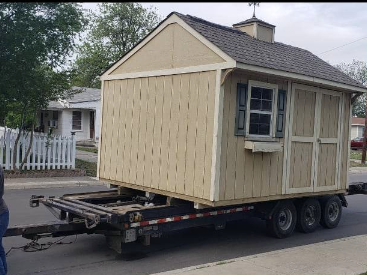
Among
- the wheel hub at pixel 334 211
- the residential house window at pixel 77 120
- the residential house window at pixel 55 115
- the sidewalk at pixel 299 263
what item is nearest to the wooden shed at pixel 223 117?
the wheel hub at pixel 334 211

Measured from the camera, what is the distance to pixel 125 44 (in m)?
49.3

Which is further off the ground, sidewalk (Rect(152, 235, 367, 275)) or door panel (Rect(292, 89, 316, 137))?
door panel (Rect(292, 89, 316, 137))

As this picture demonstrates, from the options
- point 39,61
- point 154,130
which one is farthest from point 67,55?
point 154,130

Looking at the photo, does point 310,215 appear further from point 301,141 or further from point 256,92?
point 256,92

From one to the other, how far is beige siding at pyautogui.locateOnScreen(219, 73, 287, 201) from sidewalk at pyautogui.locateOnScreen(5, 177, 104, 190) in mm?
8760

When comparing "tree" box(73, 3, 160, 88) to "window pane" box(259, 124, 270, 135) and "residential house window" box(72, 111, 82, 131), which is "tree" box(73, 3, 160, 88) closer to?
"residential house window" box(72, 111, 82, 131)

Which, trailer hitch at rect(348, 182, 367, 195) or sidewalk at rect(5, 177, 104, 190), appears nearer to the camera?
trailer hitch at rect(348, 182, 367, 195)

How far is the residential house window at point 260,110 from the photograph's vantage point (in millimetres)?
7680

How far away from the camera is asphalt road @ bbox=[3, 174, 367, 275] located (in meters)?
6.70

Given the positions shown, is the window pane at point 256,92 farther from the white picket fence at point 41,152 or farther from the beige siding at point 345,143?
the white picket fence at point 41,152

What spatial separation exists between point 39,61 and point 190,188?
10627mm

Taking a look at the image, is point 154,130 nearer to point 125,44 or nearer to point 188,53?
point 188,53

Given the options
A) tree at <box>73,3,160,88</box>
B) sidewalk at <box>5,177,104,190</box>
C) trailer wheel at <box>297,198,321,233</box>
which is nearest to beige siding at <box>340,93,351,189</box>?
trailer wheel at <box>297,198,321,233</box>

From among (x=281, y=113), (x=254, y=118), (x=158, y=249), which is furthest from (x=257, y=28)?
(x=158, y=249)
